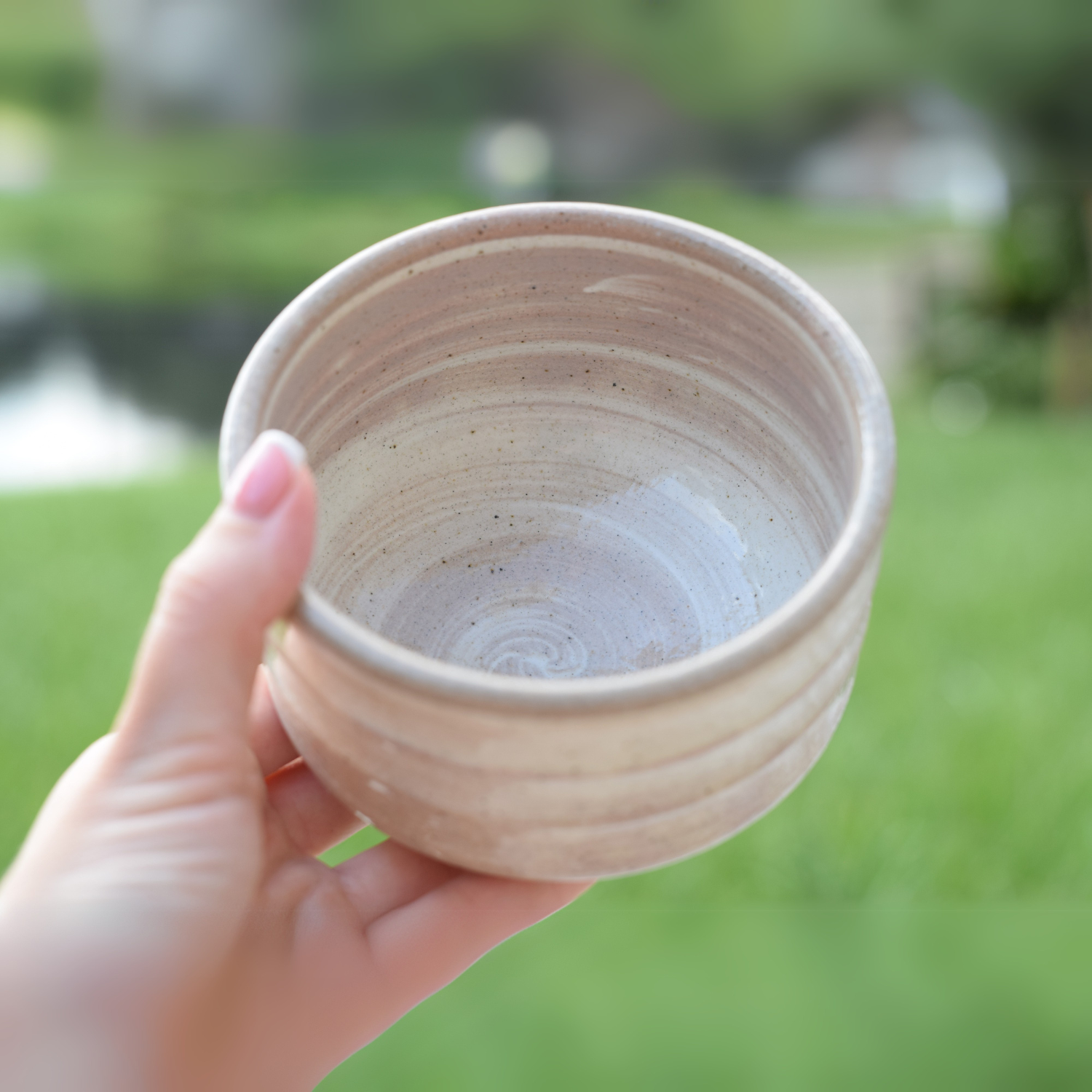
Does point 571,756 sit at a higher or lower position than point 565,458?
higher

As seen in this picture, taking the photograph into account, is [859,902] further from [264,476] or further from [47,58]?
[47,58]

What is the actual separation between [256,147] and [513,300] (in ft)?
11.1

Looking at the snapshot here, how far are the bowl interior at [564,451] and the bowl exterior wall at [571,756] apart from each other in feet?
0.62

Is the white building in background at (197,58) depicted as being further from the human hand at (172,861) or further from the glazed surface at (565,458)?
the human hand at (172,861)

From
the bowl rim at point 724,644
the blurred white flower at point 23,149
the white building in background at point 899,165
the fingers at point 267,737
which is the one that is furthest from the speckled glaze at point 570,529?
the blurred white flower at point 23,149

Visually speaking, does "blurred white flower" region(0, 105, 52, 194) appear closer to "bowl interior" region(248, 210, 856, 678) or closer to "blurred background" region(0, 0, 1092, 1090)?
"blurred background" region(0, 0, 1092, 1090)

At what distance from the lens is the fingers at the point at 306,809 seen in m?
1.02

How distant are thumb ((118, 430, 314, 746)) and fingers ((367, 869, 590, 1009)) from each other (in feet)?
0.96

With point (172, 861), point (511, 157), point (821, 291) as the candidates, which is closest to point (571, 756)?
point (172, 861)

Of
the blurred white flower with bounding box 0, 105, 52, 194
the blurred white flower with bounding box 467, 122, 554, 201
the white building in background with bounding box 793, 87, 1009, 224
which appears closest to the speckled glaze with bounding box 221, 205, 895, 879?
the blurred white flower with bounding box 467, 122, 554, 201

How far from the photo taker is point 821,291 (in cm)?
415

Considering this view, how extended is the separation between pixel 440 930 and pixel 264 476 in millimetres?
438

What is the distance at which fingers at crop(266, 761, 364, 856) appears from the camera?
1.02m

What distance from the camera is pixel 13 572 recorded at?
267 cm
